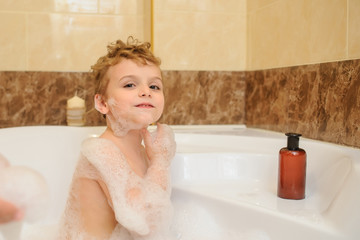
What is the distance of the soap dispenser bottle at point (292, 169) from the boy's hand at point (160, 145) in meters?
0.37

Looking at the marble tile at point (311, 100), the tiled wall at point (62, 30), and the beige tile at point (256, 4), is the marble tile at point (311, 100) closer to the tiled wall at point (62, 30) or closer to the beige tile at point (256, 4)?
the beige tile at point (256, 4)

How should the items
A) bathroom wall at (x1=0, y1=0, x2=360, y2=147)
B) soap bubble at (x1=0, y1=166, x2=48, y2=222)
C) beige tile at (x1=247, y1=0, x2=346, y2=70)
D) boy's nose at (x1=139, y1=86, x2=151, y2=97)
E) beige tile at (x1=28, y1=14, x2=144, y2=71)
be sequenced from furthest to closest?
beige tile at (x1=28, y1=14, x2=144, y2=71) < bathroom wall at (x1=0, y1=0, x2=360, y2=147) < beige tile at (x1=247, y1=0, x2=346, y2=70) < boy's nose at (x1=139, y1=86, x2=151, y2=97) < soap bubble at (x1=0, y1=166, x2=48, y2=222)

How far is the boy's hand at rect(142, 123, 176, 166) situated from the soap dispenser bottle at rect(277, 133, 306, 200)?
367 mm

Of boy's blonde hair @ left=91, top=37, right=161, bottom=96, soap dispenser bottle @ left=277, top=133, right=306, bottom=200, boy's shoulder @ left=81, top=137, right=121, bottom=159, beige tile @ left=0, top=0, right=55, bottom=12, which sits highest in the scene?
beige tile @ left=0, top=0, right=55, bottom=12

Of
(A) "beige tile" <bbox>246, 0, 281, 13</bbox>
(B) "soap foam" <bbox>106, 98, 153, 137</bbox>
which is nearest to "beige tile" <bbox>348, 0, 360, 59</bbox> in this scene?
(A) "beige tile" <bbox>246, 0, 281, 13</bbox>

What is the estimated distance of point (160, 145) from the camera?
1.30 m

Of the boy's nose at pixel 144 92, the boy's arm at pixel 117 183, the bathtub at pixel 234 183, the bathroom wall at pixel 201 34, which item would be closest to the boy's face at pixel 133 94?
the boy's nose at pixel 144 92

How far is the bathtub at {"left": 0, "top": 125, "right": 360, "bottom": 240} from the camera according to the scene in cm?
99

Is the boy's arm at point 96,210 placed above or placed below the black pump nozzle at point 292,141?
below

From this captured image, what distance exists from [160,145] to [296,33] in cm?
81

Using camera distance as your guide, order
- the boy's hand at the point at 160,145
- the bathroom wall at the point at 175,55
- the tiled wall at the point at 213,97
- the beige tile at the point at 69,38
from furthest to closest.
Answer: the beige tile at the point at 69,38 → the bathroom wall at the point at 175,55 → the tiled wall at the point at 213,97 → the boy's hand at the point at 160,145

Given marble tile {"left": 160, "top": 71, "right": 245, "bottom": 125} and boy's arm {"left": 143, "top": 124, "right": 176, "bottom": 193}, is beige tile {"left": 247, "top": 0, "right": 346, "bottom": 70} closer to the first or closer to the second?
marble tile {"left": 160, "top": 71, "right": 245, "bottom": 125}

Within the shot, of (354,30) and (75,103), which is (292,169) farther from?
(75,103)

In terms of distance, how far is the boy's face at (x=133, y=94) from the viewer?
113cm
